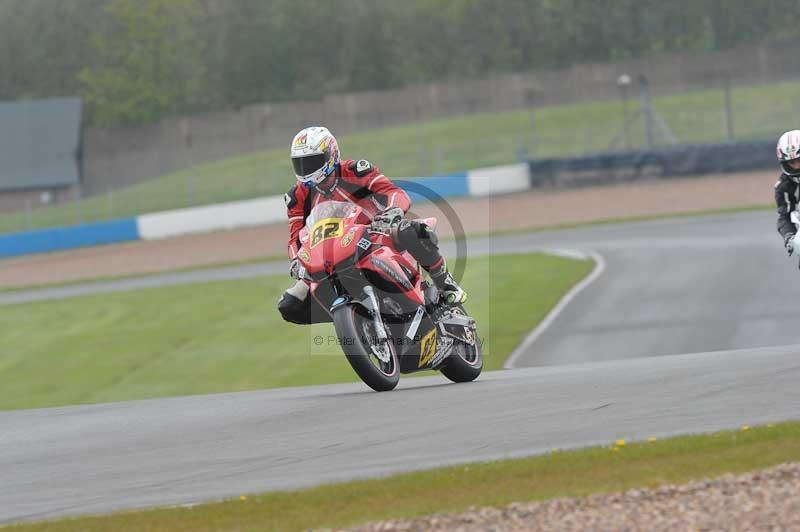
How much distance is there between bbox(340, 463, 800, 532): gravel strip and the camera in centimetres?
565

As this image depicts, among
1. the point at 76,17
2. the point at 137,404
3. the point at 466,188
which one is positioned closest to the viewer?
the point at 137,404

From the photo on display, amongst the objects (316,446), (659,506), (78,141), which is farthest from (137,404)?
(78,141)

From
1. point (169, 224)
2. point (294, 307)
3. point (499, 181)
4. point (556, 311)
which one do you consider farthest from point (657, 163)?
point (294, 307)

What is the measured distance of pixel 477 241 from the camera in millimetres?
33500

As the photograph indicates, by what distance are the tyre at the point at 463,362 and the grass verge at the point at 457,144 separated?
3510cm

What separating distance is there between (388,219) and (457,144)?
158ft

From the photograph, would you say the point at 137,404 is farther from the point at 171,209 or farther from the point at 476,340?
the point at 171,209

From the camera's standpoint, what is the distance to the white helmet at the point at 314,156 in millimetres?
9555

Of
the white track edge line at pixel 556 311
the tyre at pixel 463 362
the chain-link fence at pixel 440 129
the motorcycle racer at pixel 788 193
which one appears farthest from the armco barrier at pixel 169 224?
the tyre at pixel 463 362

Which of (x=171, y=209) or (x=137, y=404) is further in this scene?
(x=171, y=209)

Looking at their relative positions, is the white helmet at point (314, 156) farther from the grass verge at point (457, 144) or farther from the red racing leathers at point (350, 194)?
the grass verge at point (457, 144)

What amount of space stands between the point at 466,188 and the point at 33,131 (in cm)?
3336

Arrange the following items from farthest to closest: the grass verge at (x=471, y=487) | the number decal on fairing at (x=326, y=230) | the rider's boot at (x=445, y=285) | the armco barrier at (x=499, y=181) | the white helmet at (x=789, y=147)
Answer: the armco barrier at (x=499, y=181) → the white helmet at (x=789, y=147) → the rider's boot at (x=445, y=285) → the number decal on fairing at (x=326, y=230) → the grass verge at (x=471, y=487)

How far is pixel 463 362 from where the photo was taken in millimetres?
10734
